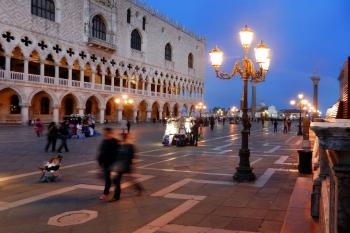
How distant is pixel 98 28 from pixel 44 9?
9.41 meters

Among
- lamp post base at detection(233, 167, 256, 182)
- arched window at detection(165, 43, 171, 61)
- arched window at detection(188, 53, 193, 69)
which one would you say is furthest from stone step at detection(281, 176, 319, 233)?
arched window at detection(188, 53, 193, 69)

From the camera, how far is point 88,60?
45719mm

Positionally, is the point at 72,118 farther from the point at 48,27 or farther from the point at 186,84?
the point at 186,84

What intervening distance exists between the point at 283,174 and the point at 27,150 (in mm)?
11130

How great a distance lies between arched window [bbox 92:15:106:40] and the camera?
47031mm

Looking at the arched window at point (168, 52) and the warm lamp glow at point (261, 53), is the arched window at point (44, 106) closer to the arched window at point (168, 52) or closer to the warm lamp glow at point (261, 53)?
the arched window at point (168, 52)

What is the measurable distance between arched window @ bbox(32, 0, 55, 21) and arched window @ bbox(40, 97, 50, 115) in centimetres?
927

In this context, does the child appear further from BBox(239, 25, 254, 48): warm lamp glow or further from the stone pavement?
BBox(239, 25, 254, 48): warm lamp glow

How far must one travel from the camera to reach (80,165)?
489 inches

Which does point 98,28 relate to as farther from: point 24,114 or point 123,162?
point 123,162

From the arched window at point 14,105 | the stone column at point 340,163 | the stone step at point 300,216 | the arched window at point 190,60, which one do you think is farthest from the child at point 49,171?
the arched window at point 190,60

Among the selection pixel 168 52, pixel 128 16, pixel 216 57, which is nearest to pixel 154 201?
pixel 216 57

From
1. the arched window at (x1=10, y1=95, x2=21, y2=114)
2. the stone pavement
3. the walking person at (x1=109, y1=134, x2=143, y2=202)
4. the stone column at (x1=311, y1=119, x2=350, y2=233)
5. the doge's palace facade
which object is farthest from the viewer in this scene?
the arched window at (x1=10, y1=95, x2=21, y2=114)

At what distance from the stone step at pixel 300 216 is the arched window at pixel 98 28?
43127 millimetres
